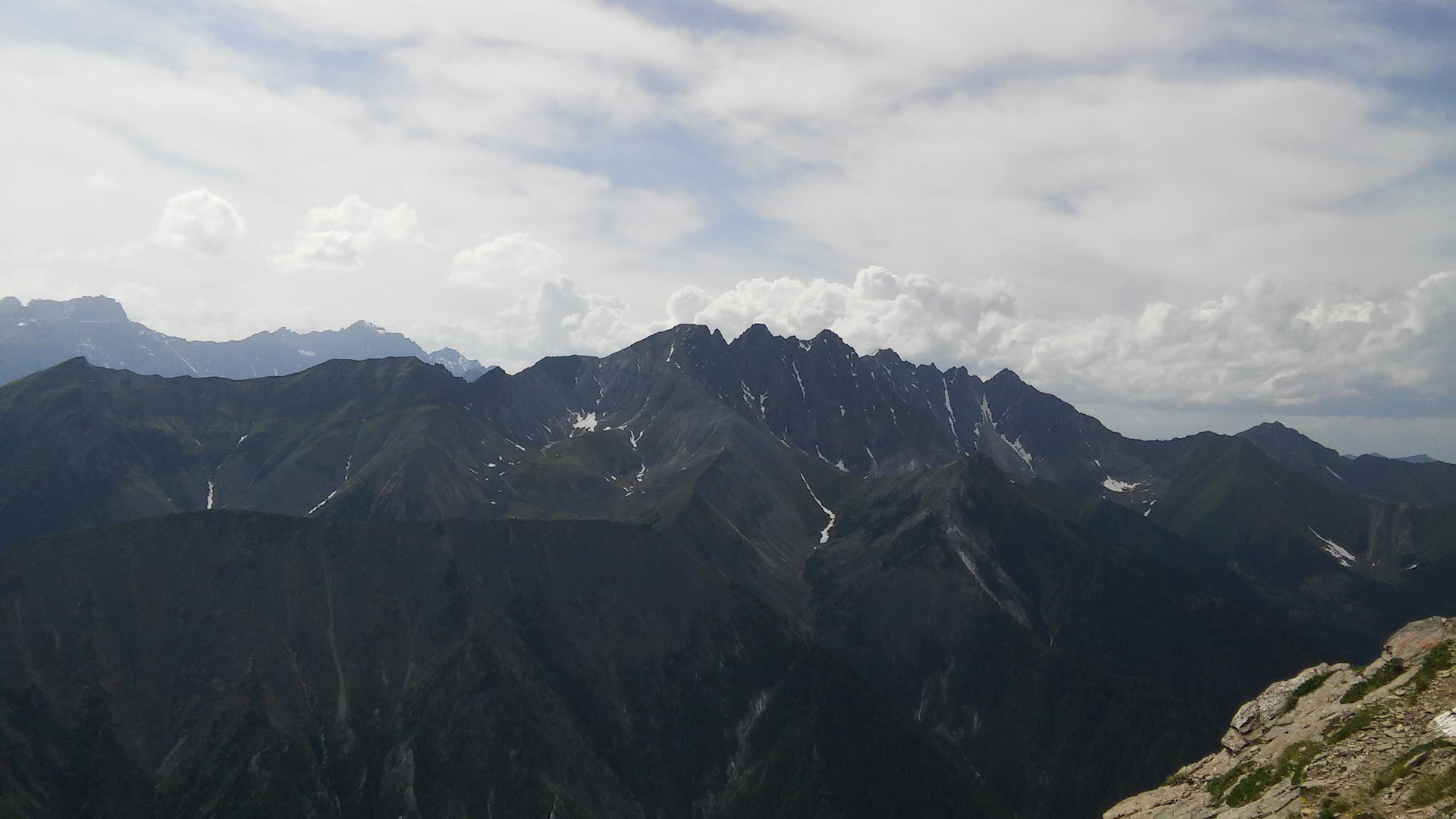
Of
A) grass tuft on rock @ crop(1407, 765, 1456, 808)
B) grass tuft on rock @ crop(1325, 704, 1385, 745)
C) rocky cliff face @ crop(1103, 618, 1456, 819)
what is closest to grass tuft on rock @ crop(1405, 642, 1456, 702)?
rocky cliff face @ crop(1103, 618, 1456, 819)

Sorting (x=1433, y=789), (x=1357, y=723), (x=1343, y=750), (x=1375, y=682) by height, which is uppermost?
(x=1375, y=682)

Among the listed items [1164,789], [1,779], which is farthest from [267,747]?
[1164,789]

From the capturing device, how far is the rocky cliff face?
3039 cm

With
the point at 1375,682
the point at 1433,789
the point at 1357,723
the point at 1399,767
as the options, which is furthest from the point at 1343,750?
the point at 1375,682

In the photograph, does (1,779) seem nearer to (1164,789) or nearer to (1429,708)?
(1164,789)

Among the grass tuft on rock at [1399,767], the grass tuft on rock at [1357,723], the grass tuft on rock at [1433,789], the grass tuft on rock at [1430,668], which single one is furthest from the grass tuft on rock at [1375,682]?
the grass tuft on rock at [1433,789]

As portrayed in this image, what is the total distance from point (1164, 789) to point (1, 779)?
21707cm

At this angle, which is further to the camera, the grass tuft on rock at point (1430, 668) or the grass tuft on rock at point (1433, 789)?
the grass tuft on rock at point (1430, 668)

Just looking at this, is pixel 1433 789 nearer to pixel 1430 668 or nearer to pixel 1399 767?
pixel 1399 767

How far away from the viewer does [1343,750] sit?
3559 centimetres

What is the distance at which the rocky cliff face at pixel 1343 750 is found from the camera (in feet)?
99.7

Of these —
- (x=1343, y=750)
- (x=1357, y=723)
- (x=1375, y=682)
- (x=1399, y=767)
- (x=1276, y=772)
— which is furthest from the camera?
(x=1375, y=682)

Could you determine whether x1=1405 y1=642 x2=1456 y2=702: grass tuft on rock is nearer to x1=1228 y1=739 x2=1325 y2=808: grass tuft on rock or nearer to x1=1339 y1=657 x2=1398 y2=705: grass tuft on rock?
x1=1339 y1=657 x2=1398 y2=705: grass tuft on rock

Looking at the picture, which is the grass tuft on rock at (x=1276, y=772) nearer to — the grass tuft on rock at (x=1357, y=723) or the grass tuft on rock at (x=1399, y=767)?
the grass tuft on rock at (x=1357, y=723)
